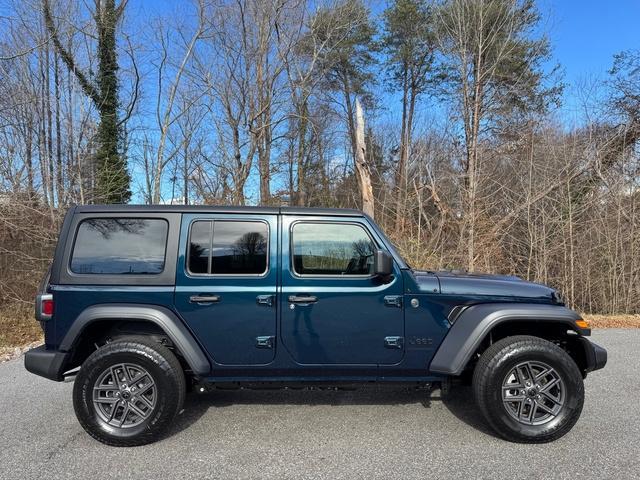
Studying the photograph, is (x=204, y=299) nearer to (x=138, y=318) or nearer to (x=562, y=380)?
(x=138, y=318)

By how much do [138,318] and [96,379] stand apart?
57cm

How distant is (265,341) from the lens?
3.62 metres

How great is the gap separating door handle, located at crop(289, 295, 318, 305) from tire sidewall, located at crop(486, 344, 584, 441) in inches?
59.0

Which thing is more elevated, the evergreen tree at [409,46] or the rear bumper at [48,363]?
the evergreen tree at [409,46]

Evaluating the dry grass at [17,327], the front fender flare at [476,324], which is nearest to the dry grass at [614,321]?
the front fender flare at [476,324]

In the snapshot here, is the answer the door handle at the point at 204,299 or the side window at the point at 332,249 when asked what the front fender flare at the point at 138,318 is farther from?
the side window at the point at 332,249

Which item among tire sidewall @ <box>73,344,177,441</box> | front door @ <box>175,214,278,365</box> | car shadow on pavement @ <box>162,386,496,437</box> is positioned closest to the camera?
tire sidewall @ <box>73,344,177,441</box>

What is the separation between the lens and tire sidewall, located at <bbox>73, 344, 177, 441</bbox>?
11.5 feet

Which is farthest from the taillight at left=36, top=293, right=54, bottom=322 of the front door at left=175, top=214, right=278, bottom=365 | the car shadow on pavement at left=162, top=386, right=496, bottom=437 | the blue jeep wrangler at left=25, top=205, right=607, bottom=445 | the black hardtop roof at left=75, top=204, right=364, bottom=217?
the car shadow on pavement at left=162, top=386, right=496, bottom=437

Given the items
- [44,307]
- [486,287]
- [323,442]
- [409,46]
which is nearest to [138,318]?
[44,307]

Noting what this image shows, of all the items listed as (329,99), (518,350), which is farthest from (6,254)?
(329,99)

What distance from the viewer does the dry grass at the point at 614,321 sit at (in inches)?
335

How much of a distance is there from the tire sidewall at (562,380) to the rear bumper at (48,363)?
331 centimetres

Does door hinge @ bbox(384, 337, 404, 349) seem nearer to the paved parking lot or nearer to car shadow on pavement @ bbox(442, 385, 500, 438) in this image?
the paved parking lot
